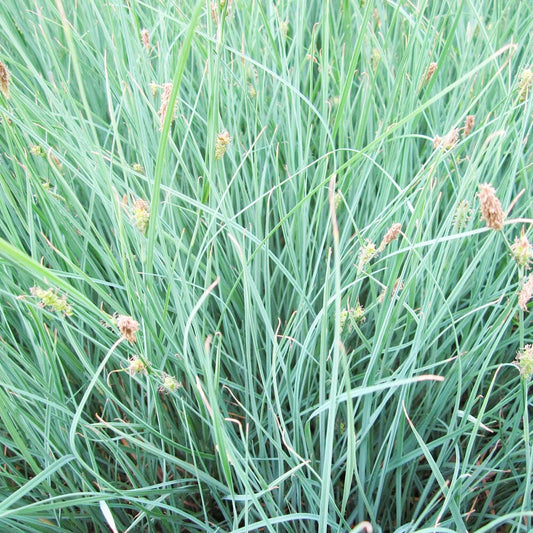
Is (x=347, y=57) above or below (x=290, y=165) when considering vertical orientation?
above

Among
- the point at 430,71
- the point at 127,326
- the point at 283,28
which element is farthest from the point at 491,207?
the point at 283,28

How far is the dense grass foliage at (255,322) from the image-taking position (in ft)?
2.48

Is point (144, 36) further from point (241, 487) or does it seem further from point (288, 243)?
point (241, 487)

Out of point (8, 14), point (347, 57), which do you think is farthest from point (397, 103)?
point (8, 14)

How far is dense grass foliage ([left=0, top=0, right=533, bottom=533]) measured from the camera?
0.76m

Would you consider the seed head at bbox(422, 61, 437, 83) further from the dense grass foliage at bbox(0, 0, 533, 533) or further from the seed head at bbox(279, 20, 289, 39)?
the seed head at bbox(279, 20, 289, 39)

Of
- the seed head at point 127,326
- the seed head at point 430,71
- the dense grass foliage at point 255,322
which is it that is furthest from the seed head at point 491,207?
the seed head at point 430,71

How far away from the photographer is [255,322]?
886mm

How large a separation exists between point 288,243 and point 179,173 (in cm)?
44


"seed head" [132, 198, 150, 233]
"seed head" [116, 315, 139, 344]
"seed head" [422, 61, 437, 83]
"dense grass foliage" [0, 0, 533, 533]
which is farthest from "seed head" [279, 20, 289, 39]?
"seed head" [116, 315, 139, 344]

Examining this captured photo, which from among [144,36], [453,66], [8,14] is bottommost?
[453,66]

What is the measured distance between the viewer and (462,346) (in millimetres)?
916

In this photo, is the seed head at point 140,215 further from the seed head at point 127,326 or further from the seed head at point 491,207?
the seed head at point 491,207

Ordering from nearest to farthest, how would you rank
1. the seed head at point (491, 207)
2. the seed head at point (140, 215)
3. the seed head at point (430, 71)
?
the seed head at point (491, 207) → the seed head at point (140, 215) → the seed head at point (430, 71)
